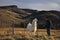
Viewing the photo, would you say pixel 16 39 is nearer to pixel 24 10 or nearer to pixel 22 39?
pixel 22 39

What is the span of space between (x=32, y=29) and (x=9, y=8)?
353 feet

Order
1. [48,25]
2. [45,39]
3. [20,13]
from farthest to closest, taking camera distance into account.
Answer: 1. [20,13]
2. [48,25]
3. [45,39]

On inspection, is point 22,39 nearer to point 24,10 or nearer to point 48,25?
point 48,25

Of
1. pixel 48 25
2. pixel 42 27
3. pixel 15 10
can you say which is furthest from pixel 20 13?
pixel 48 25

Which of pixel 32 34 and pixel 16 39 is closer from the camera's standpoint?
pixel 16 39

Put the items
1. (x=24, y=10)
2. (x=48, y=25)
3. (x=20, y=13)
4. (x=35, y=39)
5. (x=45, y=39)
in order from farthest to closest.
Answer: (x=24, y=10), (x=20, y=13), (x=48, y=25), (x=35, y=39), (x=45, y=39)

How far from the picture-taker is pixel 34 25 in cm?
1898

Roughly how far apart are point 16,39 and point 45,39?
233cm

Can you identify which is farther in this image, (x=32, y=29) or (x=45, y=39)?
(x=32, y=29)

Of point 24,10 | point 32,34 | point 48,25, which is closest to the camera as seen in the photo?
point 32,34

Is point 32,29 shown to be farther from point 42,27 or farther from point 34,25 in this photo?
point 42,27

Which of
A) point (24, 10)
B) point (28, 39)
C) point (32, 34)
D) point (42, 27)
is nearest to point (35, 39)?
point (28, 39)

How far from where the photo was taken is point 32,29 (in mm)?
19359

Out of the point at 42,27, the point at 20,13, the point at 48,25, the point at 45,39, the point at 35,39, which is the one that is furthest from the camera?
the point at 20,13
